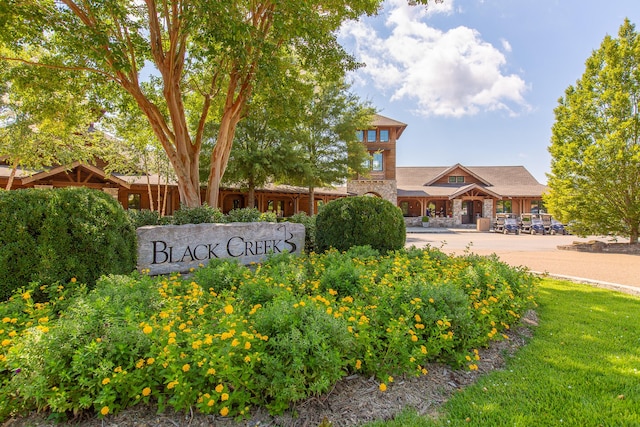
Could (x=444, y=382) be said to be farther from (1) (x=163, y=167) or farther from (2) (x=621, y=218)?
(1) (x=163, y=167)

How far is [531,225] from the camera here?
84.2ft

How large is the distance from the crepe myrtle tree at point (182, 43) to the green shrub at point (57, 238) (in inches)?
152

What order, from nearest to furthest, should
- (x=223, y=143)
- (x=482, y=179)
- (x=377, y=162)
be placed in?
(x=223, y=143), (x=377, y=162), (x=482, y=179)

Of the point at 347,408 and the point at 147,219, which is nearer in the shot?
the point at 347,408

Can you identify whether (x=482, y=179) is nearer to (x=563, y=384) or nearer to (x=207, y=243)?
(x=207, y=243)

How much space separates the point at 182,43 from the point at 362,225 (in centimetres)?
654

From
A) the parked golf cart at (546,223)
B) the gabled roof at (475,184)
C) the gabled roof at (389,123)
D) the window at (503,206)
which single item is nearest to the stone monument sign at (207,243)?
the parked golf cart at (546,223)

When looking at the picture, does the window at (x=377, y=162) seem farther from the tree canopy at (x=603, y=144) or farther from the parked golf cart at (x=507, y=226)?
the tree canopy at (x=603, y=144)

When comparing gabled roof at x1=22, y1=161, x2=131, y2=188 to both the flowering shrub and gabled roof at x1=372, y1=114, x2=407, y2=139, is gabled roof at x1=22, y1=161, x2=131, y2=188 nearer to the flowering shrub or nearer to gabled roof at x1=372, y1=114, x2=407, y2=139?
the flowering shrub

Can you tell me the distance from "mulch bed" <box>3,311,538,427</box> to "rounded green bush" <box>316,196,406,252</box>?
439cm

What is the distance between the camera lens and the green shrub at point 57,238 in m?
3.98

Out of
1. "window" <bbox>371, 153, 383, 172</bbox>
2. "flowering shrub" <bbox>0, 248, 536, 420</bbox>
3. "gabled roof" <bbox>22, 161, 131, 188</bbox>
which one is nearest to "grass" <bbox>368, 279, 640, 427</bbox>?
"flowering shrub" <bbox>0, 248, 536, 420</bbox>

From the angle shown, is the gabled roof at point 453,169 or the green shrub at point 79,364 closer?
the green shrub at point 79,364

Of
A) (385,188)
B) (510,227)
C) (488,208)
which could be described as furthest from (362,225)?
(488,208)
